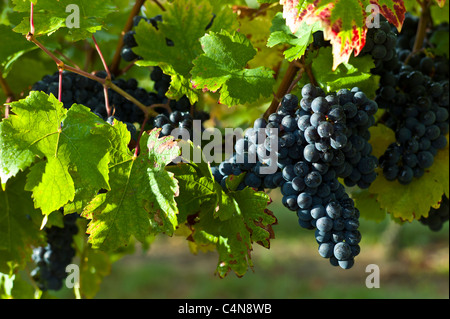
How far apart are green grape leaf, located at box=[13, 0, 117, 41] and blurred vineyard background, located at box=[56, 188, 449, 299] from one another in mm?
3587

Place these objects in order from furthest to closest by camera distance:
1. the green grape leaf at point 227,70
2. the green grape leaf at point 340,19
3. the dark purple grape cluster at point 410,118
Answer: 1. the dark purple grape cluster at point 410,118
2. the green grape leaf at point 227,70
3. the green grape leaf at point 340,19

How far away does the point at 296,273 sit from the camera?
5277mm

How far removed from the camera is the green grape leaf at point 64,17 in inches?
30.0

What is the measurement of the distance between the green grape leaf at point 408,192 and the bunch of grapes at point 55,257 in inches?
30.1

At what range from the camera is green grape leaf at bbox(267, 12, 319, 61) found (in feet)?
2.37

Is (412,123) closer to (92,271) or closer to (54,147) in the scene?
(54,147)

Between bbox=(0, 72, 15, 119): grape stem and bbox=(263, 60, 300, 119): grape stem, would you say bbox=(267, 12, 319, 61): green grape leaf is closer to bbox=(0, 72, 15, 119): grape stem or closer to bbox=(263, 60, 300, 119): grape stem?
bbox=(263, 60, 300, 119): grape stem

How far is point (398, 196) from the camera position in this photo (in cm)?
93

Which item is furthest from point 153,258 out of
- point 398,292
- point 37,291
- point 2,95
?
point 2,95

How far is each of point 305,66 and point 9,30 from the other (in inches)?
22.8

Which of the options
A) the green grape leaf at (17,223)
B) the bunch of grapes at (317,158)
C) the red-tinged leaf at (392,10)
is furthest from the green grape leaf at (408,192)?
the green grape leaf at (17,223)

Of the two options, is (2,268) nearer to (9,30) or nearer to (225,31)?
A: (9,30)

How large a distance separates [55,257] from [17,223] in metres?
0.31

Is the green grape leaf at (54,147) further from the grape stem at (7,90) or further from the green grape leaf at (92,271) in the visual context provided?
the green grape leaf at (92,271)
